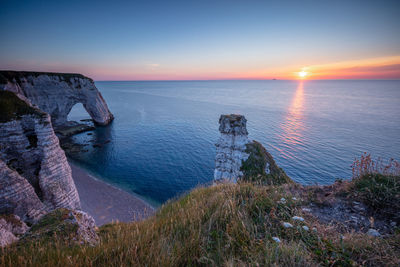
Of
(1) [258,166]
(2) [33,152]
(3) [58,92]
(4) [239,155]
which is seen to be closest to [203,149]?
(4) [239,155]

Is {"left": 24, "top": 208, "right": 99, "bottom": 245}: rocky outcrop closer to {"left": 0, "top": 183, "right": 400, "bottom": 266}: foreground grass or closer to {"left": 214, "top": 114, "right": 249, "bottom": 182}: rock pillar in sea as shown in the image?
{"left": 0, "top": 183, "right": 400, "bottom": 266}: foreground grass

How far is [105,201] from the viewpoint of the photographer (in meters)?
22.8

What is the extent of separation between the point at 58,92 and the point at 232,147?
168 feet

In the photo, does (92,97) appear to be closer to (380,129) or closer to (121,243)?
(121,243)

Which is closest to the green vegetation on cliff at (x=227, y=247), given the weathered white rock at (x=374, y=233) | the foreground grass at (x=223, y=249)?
the foreground grass at (x=223, y=249)

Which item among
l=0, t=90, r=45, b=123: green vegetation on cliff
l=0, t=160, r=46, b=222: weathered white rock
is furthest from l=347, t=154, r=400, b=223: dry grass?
l=0, t=90, r=45, b=123: green vegetation on cliff

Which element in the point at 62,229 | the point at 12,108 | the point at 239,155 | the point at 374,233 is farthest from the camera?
the point at 239,155

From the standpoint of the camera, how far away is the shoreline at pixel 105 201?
20473 mm

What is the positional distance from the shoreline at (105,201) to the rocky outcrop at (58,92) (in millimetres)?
24980

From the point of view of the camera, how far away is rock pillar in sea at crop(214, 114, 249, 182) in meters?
18.1

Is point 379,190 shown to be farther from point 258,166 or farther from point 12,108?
point 12,108

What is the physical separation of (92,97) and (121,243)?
197 feet

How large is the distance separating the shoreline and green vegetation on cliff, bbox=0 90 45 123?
13.4 meters

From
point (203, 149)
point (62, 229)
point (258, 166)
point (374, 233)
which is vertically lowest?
point (203, 149)
